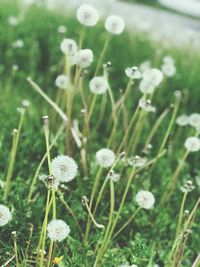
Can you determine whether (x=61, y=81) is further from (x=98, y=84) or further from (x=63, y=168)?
(x=63, y=168)

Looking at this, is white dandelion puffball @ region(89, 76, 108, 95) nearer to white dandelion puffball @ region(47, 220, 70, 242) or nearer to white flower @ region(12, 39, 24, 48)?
white dandelion puffball @ region(47, 220, 70, 242)

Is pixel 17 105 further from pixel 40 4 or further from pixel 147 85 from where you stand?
pixel 40 4

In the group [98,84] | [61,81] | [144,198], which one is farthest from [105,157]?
[61,81]

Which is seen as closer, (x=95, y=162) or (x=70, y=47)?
(x=70, y=47)

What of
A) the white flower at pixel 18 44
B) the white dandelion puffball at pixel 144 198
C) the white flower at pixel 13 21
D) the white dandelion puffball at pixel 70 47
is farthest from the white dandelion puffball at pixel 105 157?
the white flower at pixel 13 21

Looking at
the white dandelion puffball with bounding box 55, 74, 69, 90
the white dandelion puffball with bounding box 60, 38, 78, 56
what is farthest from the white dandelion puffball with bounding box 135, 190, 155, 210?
the white dandelion puffball with bounding box 55, 74, 69, 90
